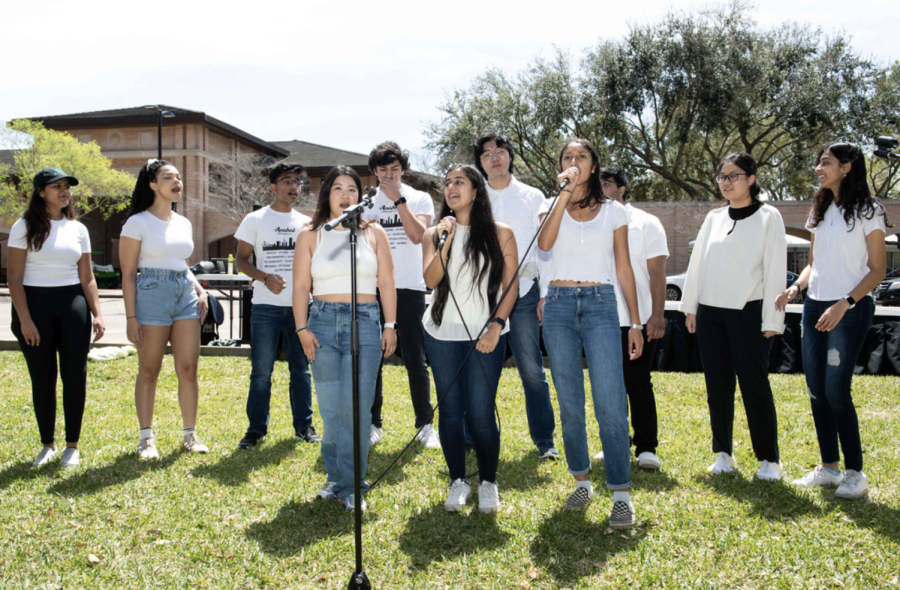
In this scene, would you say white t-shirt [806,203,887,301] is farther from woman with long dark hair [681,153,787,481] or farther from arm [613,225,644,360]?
arm [613,225,644,360]

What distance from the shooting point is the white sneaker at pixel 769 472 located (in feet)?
13.9

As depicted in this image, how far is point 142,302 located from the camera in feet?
15.6

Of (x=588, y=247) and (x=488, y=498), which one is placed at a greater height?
Result: (x=588, y=247)

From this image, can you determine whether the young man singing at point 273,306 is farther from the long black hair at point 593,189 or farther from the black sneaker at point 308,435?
the long black hair at point 593,189

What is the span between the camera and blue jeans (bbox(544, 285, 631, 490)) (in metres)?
3.56

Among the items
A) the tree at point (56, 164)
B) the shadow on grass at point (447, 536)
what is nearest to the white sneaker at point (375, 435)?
the shadow on grass at point (447, 536)

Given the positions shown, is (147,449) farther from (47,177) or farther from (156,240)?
(47,177)

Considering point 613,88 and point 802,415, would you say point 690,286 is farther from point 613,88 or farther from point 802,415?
point 613,88

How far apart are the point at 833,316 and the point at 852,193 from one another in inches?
30.3

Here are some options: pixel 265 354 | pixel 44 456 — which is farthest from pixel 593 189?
pixel 44 456

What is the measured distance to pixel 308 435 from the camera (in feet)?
17.6

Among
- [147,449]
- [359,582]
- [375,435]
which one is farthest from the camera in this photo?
[375,435]

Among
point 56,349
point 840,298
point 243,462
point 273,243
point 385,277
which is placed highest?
point 273,243

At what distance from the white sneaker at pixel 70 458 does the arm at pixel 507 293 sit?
118 inches
